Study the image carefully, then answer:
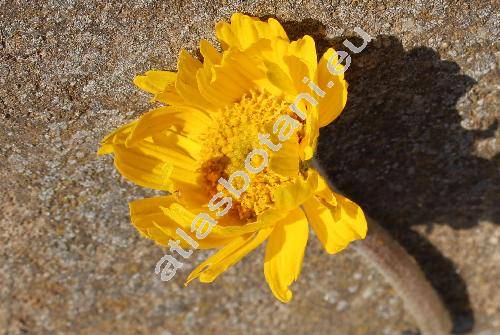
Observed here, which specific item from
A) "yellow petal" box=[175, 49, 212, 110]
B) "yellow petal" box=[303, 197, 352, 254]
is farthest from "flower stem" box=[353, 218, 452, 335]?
"yellow petal" box=[175, 49, 212, 110]

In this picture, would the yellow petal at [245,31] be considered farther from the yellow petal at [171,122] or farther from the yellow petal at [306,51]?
the yellow petal at [171,122]

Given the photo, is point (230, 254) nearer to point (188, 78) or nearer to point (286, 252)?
point (286, 252)

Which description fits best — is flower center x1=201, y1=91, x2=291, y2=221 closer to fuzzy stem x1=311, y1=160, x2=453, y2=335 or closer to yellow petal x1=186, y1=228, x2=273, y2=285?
yellow petal x1=186, y1=228, x2=273, y2=285

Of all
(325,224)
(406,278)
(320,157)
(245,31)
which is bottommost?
(406,278)

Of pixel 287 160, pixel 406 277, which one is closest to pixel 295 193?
pixel 287 160

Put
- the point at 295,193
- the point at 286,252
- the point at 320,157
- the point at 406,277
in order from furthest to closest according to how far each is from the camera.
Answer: the point at 406,277
the point at 320,157
the point at 286,252
the point at 295,193

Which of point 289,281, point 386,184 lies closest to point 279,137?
point 289,281

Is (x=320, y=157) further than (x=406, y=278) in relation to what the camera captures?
No
